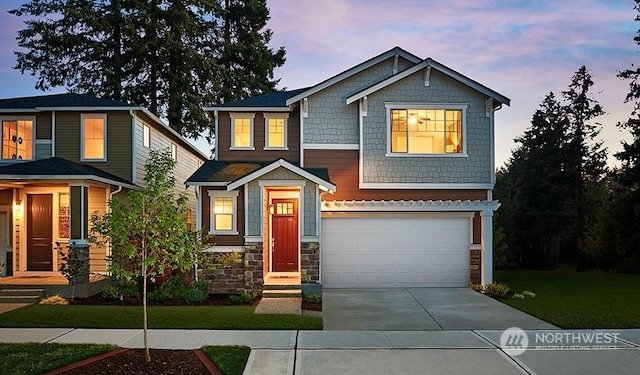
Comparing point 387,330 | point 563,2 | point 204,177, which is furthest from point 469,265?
point 563,2

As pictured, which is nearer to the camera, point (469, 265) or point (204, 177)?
point (204, 177)

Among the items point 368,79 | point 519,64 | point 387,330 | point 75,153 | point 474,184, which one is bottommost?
point 387,330

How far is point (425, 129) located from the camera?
14703 millimetres

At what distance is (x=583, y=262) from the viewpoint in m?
31.2

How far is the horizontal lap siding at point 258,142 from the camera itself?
1520 centimetres

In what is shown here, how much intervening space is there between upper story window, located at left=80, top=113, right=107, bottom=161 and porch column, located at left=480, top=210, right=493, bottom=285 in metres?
12.5

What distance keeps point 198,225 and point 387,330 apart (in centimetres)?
672

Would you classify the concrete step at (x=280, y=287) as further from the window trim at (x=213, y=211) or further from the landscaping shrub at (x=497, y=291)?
the landscaping shrub at (x=497, y=291)

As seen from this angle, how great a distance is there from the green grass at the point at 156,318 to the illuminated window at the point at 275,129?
246 inches

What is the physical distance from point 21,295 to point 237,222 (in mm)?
5847

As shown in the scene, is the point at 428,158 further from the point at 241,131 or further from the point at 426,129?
the point at 241,131

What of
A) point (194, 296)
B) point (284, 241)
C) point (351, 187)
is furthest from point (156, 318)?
point (351, 187)

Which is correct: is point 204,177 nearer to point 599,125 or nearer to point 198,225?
point 198,225

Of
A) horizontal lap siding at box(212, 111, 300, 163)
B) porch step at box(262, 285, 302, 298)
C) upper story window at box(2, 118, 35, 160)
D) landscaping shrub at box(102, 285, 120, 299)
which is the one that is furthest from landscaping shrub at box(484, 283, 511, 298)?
upper story window at box(2, 118, 35, 160)
